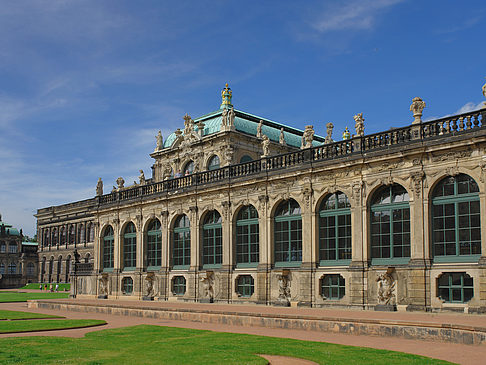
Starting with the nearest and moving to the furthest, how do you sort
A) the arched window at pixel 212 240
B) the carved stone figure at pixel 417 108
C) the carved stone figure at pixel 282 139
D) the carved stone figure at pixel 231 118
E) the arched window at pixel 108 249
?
the carved stone figure at pixel 417 108
the arched window at pixel 212 240
the arched window at pixel 108 249
the carved stone figure at pixel 231 118
the carved stone figure at pixel 282 139

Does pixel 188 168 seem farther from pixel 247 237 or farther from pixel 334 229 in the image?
pixel 334 229

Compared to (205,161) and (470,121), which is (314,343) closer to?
(470,121)

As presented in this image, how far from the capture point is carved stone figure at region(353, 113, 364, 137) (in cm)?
3094

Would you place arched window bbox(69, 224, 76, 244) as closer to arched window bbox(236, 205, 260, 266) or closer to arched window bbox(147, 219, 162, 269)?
arched window bbox(147, 219, 162, 269)

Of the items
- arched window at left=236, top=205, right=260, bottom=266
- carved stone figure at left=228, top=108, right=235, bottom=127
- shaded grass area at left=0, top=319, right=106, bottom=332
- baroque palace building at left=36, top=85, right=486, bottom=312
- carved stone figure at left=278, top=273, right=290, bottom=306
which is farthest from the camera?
carved stone figure at left=228, top=108, right=235, bottom=127

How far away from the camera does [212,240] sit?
4006 cm

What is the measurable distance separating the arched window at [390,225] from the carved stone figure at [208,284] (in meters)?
13.0

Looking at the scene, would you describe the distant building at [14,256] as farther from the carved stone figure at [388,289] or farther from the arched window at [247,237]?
the carved stone figure at [388,289]

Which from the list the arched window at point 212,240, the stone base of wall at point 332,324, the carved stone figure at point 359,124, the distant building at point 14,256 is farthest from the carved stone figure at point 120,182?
the distant building at point 14,256

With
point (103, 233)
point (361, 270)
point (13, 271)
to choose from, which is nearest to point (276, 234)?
point (361, 270)

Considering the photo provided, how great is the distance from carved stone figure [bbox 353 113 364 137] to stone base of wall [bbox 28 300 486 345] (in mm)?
11768

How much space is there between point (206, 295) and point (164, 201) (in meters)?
8.63

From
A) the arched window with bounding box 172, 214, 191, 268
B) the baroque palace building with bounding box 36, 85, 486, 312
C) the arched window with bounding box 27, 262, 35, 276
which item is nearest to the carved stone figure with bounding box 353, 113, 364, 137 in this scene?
the baroque palace building with bounding box 36, 85, 486, 312

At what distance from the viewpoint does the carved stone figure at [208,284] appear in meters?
39.1
